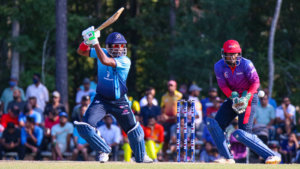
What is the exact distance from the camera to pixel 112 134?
15023 mm

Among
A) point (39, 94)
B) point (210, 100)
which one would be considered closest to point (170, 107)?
point (210, 100)

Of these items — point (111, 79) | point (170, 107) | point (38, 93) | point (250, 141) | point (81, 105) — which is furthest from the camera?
point (38, 93)

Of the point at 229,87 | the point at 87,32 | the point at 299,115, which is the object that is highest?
the point at 87,32

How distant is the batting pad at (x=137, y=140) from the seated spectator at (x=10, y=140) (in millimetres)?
6156

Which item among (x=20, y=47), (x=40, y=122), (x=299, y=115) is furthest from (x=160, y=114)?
(x=20, y=47)

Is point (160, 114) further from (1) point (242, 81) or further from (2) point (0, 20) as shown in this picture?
(2) point (0, 20)

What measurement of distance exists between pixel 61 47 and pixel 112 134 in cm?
426

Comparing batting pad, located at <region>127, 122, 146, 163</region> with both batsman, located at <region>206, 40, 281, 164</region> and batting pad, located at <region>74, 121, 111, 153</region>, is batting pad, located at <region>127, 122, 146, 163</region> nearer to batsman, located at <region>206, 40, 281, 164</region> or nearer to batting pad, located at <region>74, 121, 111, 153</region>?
batting pad, located at <region>74, 121, 111, 153</region>

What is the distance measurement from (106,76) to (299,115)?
35.1 ft

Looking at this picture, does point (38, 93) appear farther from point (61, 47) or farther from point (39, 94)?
point (61, 47)

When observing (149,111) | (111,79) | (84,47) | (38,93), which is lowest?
(149,111)

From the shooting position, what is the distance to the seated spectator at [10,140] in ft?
49.8

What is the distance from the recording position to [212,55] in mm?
18688

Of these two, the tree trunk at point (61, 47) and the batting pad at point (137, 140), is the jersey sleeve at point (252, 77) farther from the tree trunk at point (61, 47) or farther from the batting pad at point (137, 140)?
the tree trunk at point (61, 47)
